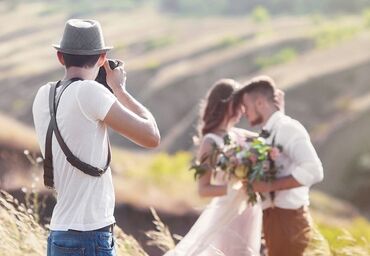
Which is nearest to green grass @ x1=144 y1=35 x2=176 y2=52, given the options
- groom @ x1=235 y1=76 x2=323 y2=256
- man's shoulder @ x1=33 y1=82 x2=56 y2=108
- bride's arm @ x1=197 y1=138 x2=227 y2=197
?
bride's arm @ x1=197 y1=138 x2=227 y2=197

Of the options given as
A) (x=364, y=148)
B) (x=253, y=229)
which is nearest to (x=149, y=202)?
(x=253, y=229)

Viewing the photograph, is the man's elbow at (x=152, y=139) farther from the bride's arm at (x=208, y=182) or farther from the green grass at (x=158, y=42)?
the green grass at (x=158, y=42)

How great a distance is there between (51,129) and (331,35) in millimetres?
75835

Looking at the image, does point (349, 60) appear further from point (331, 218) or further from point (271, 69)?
point (331, 218)

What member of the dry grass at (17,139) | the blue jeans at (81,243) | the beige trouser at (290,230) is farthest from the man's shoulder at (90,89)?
the dry grass at (17,139)

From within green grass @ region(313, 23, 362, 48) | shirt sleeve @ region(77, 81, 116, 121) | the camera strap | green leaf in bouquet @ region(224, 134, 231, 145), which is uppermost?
shirt sleeve @ region(77, 81, 116, 121)

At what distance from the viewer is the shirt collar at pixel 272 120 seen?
261 inches

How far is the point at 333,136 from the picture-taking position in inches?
1786

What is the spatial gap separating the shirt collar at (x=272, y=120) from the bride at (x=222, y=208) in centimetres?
41

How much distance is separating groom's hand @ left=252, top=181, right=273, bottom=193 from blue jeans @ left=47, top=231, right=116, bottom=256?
2.31 m

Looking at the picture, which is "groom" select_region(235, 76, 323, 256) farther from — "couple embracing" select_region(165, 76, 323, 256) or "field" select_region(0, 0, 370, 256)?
"field" select_region(0, 0, 370, 256)

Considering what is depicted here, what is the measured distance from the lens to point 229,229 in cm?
714

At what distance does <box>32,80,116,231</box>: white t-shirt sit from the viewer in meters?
4.36

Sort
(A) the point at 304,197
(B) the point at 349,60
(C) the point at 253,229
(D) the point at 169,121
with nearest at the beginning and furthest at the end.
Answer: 1. (A) the point at 304,197
2. (C) the point at 253,229
3. (B) the point at 349,60
4. (D) the point at 169,121
